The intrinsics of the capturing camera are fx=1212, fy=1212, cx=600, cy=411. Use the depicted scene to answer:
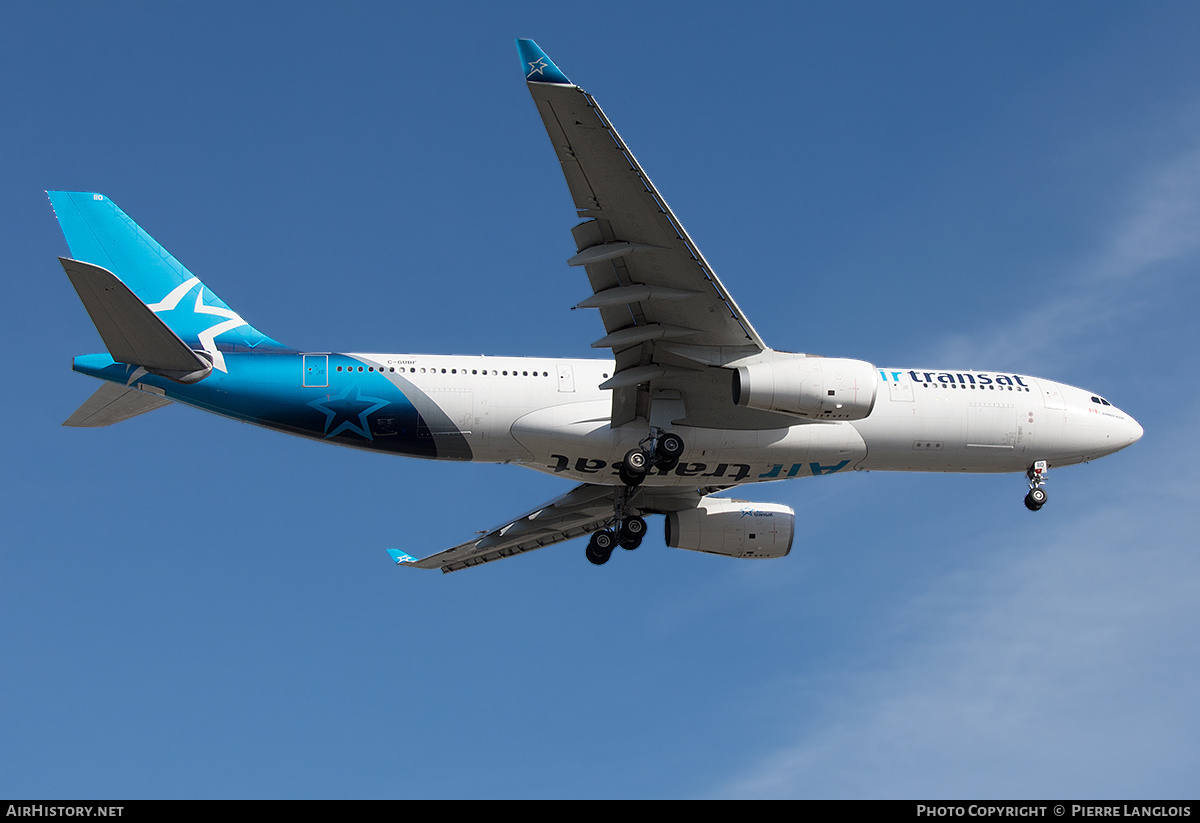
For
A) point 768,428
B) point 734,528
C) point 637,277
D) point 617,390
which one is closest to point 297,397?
point 617,390

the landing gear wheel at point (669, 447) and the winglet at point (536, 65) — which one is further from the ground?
the winglet at point (536, 65)

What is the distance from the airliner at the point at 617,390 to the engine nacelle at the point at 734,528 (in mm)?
1337

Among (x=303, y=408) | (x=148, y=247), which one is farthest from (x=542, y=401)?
(x=148, y=247)

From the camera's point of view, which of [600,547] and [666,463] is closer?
[666,463]

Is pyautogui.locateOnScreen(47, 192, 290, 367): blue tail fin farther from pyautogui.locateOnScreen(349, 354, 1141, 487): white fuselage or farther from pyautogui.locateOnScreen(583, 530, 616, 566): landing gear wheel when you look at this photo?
pyautogui.locateOnScreen(583, 530, 616, 566): landing gear wheel

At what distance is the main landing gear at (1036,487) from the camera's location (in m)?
29.0

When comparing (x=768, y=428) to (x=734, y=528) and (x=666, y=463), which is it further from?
(x=734, y=528)

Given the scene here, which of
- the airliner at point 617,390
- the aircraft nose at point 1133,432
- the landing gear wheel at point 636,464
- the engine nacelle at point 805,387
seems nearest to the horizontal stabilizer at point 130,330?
the airliner at point 617,390

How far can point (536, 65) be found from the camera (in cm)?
2002

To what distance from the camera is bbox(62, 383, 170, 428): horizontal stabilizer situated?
2605 centimetres

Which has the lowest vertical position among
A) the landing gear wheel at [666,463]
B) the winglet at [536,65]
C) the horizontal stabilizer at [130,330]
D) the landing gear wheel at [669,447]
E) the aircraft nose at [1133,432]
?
the landing gear wheel at [666,463]

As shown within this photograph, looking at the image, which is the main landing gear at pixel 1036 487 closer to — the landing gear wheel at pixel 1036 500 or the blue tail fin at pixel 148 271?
the landing gear wheel at pixel 1036 500

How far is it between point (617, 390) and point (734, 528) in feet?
22.0

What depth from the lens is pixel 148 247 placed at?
91.2 ft
